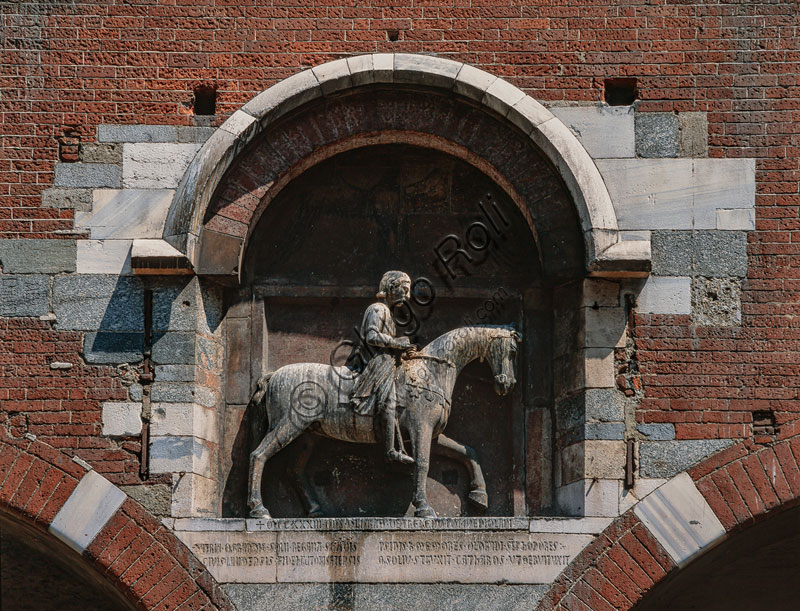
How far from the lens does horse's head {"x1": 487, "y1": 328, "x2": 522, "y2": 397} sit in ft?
33.3

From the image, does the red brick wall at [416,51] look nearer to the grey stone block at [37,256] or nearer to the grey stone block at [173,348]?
the grey stone block at [37,256]

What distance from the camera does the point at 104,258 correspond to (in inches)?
399

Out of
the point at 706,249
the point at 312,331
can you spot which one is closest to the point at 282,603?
the point at 312,331

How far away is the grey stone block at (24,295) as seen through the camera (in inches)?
395

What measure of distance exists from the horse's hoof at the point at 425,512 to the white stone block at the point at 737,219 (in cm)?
284

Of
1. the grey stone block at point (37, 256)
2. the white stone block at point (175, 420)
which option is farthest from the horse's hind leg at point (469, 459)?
the grey stone block at point (37, 256)

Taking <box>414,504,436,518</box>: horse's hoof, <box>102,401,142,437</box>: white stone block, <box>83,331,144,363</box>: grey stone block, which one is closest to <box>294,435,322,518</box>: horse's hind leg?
<box>414,504,436,518</box>: horse's hoof

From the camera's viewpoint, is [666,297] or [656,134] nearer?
[666,297]

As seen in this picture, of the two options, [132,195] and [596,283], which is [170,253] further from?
[596,283]

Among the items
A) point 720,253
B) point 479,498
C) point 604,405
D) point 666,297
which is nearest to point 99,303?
point 479,498

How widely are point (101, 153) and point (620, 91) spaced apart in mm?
3762

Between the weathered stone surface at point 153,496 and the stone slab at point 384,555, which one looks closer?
the stone slab at point 384,555

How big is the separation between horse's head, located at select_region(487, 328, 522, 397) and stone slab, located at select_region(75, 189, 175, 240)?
2483mm

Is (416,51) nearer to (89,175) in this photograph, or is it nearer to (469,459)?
(89,175)
